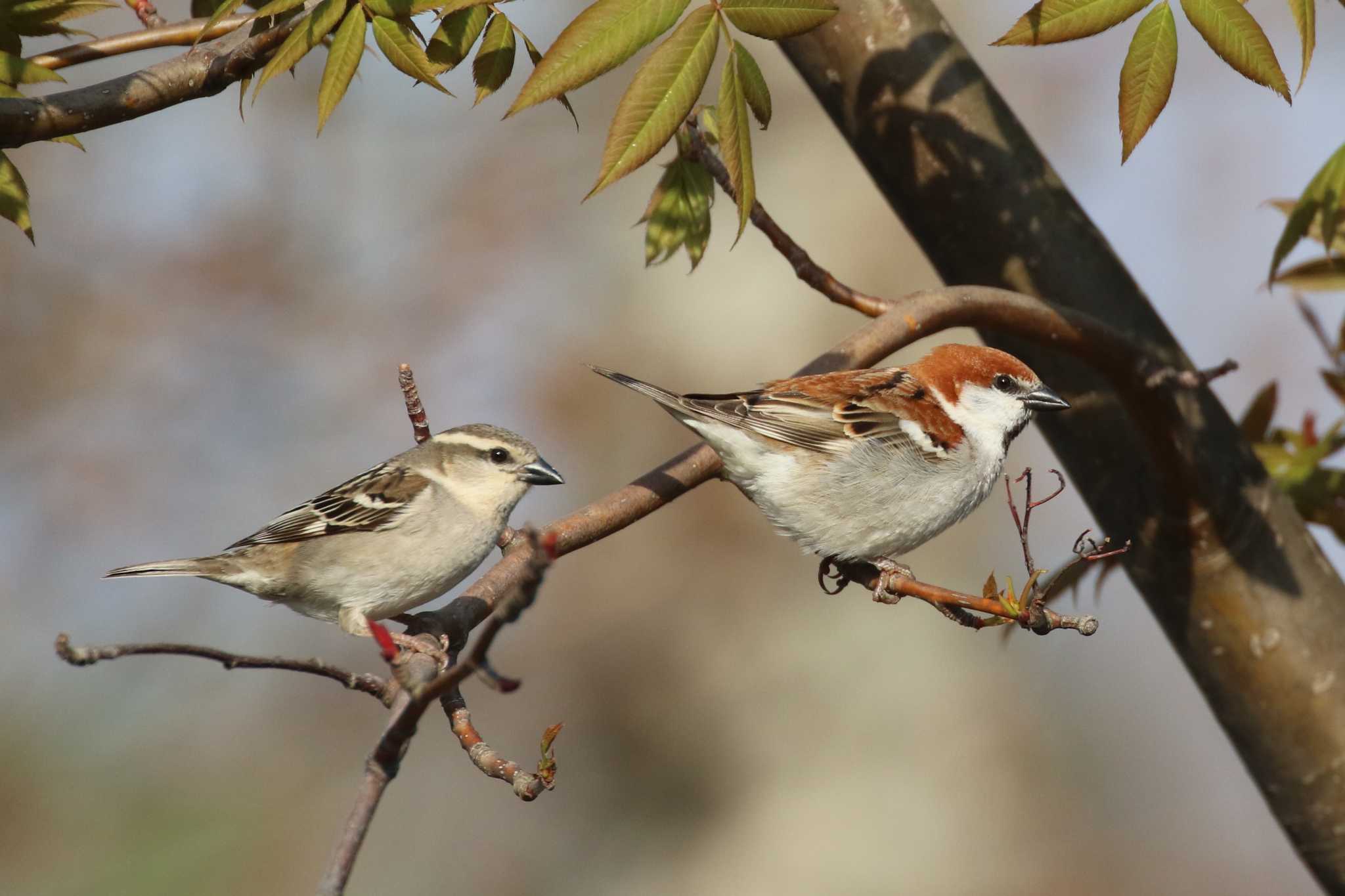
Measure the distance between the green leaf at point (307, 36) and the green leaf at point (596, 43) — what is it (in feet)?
1.56

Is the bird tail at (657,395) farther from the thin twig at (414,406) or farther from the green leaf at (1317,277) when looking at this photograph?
the green leaf at (1317,277)

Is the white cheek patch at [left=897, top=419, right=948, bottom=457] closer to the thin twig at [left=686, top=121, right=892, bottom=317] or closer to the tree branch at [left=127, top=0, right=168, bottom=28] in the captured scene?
the thin twig at [left=686, top=121, right=892, bottom=317]

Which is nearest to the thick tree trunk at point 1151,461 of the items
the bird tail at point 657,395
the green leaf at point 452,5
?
the bird tail at point 657,395

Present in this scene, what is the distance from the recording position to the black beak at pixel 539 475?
459 centimetres

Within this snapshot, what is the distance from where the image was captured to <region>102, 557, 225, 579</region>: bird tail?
398 cm

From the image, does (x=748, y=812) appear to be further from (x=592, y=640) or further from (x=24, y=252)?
(x=24, y=252)

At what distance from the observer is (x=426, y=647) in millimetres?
2986

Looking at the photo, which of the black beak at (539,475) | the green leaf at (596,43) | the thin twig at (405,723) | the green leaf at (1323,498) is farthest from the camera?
the black beak at (539,475)

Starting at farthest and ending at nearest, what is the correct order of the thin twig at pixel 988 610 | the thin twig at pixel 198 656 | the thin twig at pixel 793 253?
the thin twig at pixel 793 253 < the thin twig at pixel 988 610 < the thin twig at pixel 198 656

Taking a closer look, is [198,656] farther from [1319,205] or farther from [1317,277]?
[1317,277]

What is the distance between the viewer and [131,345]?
35.0ft

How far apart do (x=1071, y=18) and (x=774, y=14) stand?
2.09ft

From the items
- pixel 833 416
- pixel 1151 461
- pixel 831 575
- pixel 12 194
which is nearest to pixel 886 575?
pixel 831 575

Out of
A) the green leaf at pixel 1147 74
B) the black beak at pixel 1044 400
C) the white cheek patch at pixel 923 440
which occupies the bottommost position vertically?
the black beak at pixel 1044 400
